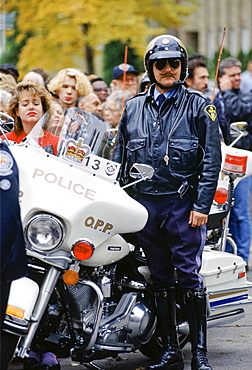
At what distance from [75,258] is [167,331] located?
105 centimetres

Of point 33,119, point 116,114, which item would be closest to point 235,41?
point 116,114

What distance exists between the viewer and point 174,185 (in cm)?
513

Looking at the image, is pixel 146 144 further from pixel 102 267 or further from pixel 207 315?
pixel 207 315

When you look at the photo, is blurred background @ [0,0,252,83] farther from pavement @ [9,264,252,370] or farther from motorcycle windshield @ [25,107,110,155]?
motorcycle windshield @ [25,107,110,155]

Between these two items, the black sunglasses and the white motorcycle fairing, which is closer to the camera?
the white motorcycle fairing

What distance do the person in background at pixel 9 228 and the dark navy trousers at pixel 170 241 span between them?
62.0 inches

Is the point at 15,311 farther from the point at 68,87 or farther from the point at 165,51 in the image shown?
the point at 68,87

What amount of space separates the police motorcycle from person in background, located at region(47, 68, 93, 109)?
120 inches

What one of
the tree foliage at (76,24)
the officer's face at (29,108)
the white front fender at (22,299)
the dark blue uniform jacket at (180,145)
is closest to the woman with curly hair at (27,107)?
the officer's face at (29,108)

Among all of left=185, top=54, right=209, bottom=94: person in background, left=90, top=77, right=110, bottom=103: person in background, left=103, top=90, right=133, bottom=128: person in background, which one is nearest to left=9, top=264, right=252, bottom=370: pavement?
left=185, top=54, right=209, bottom=94: person in background

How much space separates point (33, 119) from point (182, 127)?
1.10 metres

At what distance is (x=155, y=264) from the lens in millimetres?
5195

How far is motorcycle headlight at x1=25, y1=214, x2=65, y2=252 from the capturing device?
437cm

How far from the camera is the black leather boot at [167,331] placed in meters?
5.15
